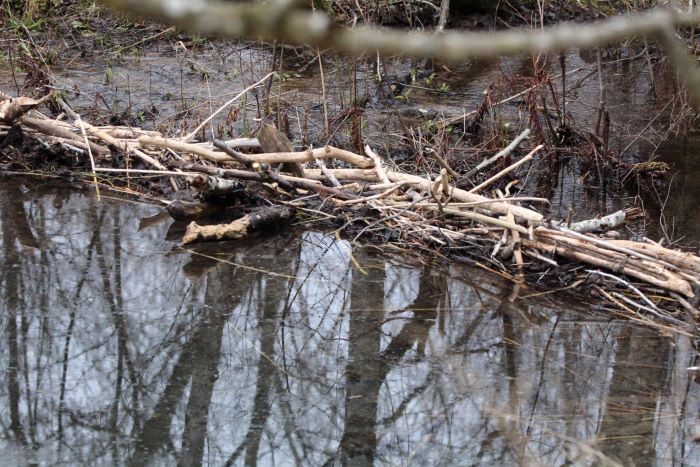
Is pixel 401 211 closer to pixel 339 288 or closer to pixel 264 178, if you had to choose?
pixel 339 288


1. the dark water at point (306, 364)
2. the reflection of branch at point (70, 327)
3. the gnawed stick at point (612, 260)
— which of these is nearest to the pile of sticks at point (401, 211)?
the gnawed stick at point (612, 260)

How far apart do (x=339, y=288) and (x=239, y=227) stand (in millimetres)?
907

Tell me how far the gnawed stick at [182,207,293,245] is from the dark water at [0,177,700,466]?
11 cm

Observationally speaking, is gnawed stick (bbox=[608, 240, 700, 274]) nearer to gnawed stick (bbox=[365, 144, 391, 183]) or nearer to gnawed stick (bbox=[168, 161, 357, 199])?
gnawed stick (bbox=[365, 144, 391, 183])

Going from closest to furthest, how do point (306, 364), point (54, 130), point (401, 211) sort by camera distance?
point (306, 364), point (401, 211), point (54, 130)

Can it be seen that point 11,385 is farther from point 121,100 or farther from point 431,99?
point 431,99

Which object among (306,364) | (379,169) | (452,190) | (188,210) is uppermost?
(379,169)

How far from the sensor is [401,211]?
5.57 m

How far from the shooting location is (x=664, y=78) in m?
9.45

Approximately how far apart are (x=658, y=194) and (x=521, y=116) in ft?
4.39

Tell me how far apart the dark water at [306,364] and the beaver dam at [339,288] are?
0.01m

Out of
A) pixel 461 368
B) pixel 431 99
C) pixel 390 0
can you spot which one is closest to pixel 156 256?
pixel 461 368

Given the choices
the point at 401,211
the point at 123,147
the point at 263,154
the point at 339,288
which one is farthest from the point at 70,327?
the point at 123,147

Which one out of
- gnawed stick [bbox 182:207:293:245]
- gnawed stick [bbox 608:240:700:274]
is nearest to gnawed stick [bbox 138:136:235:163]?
gnawed stick [bbox 182:207:293:245]
